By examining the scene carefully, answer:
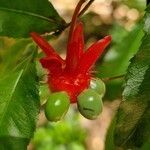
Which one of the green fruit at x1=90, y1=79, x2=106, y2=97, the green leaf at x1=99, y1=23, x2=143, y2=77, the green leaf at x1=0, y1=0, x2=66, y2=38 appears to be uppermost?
the green leaf at x1=0, y1=0, x2=66, y2=38

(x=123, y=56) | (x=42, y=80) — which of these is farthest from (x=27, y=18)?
(x=123, y=56)

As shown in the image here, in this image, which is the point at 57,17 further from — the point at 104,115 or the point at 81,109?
the point at 104,115

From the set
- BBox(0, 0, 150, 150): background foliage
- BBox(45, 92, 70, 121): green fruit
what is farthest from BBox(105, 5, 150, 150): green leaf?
BBox(45, 92, 70, 121): green fruit

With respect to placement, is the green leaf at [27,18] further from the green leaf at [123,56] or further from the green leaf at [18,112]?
the green leaf at [123,56]

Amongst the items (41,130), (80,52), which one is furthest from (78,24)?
(41,130)

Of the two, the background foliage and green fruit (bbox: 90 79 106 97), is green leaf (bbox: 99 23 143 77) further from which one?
green fruit (bbox: 90 79 106 97)

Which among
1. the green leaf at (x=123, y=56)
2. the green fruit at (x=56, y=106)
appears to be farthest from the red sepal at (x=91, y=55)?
the green leaf at (x=123, y=56)
